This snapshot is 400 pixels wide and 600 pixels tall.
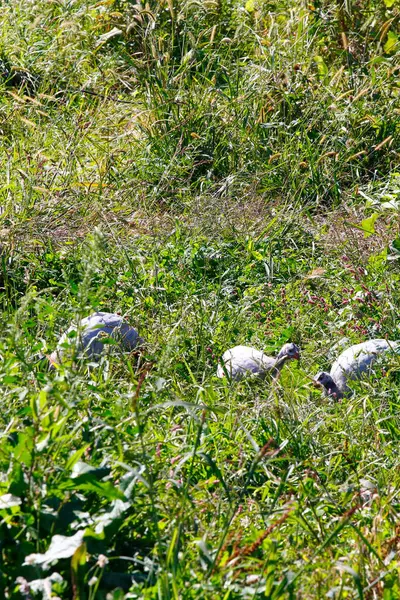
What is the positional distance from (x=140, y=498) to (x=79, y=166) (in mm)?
3396

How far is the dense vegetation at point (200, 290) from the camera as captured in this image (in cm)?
222

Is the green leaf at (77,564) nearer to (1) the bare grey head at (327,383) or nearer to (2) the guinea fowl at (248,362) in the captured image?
(2) the guinea fowl at (248,362)

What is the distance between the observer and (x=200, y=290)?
14.2ft

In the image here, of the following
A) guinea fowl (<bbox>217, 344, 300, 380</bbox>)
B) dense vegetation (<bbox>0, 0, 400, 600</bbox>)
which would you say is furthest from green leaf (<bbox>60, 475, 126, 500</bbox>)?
guinea fowl (<bbox>217, 344, 300, 380</bbox>)

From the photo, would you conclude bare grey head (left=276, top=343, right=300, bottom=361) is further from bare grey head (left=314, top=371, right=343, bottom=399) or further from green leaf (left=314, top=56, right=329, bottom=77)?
green leaf (left=314, top=56, right=329, bottom=77)

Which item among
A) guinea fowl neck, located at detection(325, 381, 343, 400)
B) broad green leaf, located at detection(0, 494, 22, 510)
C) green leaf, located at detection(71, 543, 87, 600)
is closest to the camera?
green leaf, located at detection(71, 543, 87, 600)

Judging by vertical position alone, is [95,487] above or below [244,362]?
above

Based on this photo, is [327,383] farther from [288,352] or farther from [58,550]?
[58,550]

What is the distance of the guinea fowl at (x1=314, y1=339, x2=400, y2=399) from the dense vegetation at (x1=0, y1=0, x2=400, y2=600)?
0.08 meters

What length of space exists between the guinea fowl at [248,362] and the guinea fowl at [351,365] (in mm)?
205

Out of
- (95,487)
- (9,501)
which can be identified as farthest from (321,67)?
(9,501)

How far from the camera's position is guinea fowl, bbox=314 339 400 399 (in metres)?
3.52

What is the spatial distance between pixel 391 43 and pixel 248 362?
2.96m

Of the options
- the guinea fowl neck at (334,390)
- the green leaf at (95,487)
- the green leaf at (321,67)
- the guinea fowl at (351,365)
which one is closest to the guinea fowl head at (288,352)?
the guinea fowl at (351,365)
